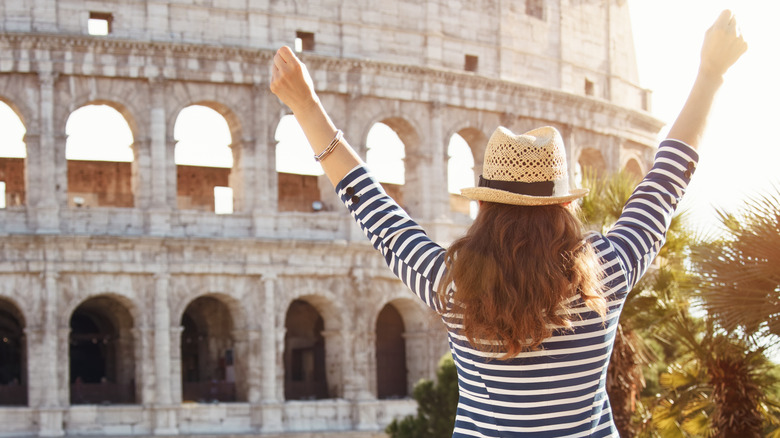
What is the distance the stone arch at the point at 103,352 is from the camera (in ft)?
90.2

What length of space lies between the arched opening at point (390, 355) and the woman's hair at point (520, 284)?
92.8 ft

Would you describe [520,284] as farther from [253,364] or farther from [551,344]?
[253,364]

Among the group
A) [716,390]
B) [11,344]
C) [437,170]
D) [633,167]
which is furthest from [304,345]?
[716,390]

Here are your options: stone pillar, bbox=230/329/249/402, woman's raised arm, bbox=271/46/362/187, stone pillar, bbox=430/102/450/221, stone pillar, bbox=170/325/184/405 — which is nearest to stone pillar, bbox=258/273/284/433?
stone pillar, bbox=230/329/249/402

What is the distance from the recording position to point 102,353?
3069cm

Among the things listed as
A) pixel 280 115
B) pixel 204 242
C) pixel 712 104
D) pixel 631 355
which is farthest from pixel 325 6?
pixel 712 104

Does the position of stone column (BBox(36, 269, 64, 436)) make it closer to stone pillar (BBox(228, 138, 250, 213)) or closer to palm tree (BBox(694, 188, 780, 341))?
stone pillar (BBox(228, 138, 250, 213))

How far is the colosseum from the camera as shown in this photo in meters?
27.0

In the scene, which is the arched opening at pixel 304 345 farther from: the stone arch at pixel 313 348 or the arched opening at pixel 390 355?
the arched opening at pixel 390 355

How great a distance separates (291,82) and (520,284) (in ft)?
2.79

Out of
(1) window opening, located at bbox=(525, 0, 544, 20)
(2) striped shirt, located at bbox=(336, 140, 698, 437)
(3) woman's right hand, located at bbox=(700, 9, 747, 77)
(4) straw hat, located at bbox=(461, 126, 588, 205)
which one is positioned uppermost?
(1) window opening, located at bbox=(525, 0, 544, 20)

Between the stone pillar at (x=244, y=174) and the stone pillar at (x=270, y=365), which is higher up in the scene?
the stone pillar at (x=244, y=174)

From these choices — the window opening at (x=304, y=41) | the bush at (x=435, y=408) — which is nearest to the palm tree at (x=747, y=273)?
the bush at (x=435, y=408)

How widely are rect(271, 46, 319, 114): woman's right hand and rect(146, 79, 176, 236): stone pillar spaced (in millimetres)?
24980
